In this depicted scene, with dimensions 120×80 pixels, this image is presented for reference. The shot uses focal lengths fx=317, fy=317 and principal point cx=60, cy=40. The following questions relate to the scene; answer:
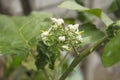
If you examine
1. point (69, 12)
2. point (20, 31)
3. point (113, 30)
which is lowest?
point (69, 12)

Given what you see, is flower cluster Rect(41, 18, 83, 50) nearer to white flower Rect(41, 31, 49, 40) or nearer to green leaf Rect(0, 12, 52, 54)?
white flower Rect(41, 31, 49, 40)

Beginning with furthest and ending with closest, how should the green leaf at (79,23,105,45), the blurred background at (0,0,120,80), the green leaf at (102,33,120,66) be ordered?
1. the blurred background at (0,0,120,80)
2. the green leaf at (79,23,105,45)
3. the green leaf at (102,33,120,66)

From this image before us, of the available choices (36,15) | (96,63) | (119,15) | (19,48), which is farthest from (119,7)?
(96,63)

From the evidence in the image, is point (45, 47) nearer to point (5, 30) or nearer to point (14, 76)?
point (5, 30)

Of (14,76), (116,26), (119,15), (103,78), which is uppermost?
(116,26)

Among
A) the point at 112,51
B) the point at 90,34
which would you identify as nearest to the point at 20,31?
the point at 90,34

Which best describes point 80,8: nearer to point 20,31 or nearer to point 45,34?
point 45,34

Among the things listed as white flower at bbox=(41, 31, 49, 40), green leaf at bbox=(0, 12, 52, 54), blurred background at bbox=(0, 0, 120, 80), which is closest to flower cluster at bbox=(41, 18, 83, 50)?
white flower at bbox=(41, 31, 49, 40)
